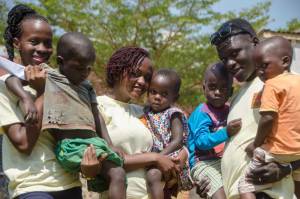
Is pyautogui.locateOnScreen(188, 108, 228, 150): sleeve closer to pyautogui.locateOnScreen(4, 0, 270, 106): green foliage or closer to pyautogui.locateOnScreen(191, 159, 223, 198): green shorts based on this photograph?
pyautogui.locateOnScreen(191, 159, 223, 198): green shorts

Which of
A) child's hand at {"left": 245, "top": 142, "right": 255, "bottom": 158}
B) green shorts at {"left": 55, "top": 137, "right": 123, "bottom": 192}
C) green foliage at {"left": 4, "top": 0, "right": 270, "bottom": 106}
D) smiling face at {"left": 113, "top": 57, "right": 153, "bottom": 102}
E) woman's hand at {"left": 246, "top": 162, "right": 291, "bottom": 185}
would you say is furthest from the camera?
green foliage at {"left": 4, "top": 0, "right": 270, "bottom": 106}

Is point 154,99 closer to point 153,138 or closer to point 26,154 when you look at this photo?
point 153,138

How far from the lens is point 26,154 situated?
259 centimetres

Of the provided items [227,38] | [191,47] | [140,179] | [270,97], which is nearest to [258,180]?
[270,97]

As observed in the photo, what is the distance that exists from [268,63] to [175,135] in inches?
33.3

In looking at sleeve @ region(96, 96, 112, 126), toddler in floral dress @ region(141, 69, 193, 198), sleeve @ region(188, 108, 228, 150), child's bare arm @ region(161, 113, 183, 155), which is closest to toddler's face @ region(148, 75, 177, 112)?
toddler in floral dress @ region(141, 69, 193, 198)

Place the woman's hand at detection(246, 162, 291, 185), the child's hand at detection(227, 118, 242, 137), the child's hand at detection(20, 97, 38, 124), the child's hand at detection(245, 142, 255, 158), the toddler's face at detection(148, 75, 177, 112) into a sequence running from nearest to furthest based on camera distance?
the child's hand at detection(20, 97, 38, 124)
the woman's hand at detection(246, 162, 291, 185)
the child's hand at detection(245, 142, 255, 158)
the child's hand at detection(227, 118, 242, 137)
the toddler's face at detection(148, 75, 177, 112)

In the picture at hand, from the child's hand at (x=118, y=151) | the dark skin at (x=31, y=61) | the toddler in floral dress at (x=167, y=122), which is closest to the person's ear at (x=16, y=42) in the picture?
the dark skin at (x=31, y=61)

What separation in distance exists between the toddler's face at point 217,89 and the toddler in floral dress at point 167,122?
0.79ft

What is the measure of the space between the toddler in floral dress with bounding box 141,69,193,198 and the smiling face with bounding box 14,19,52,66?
90 centimetres

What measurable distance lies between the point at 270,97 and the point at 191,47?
10.0 meters

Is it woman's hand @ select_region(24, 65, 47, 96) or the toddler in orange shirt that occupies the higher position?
woman's hand @ select_region(24, 65, 47, 96)

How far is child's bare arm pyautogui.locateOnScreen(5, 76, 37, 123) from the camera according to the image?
8.13 ft

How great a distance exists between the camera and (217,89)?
338cm
